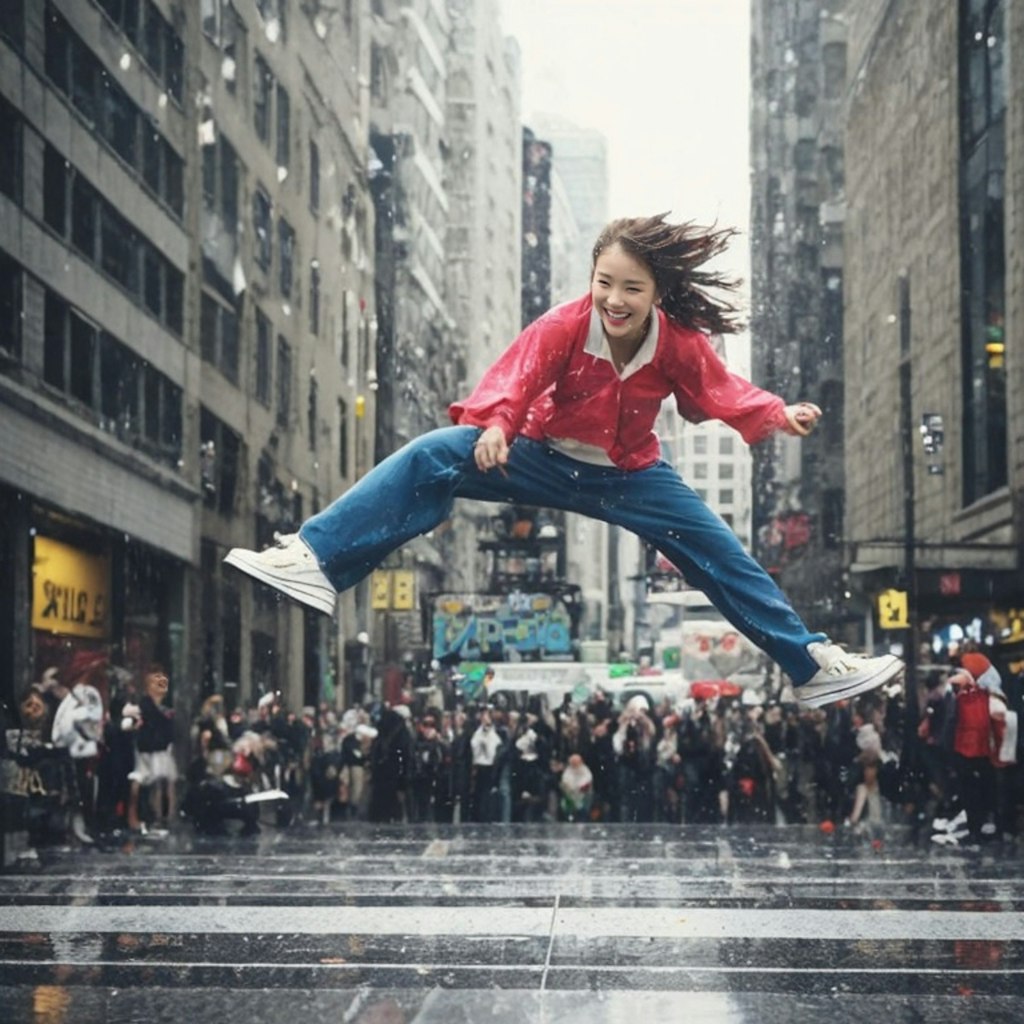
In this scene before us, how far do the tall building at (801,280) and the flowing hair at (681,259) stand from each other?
44.3 metres

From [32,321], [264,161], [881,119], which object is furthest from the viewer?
[881,119]

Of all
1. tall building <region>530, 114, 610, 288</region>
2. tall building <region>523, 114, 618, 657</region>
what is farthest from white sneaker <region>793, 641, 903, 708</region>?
tall building <region>530, 114, 610, 288</region>

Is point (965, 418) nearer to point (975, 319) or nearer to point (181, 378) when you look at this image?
point (975, 319)

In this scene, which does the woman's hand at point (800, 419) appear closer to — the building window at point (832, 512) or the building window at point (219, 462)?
the building window at point (219, 462)

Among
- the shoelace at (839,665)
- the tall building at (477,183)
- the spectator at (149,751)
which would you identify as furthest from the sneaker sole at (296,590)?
the tall building at (477,183)

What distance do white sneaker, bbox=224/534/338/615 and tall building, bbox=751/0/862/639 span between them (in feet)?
147

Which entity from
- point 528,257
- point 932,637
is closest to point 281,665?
point 932,637

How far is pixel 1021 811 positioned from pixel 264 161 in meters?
22.7

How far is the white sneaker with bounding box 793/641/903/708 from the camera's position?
19.6 feet

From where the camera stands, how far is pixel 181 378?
3003cm

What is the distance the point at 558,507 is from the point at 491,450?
0.56m

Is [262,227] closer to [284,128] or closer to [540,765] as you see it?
[284,128]

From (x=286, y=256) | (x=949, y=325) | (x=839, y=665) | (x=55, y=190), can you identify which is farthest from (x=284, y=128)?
(x=839, y=665)

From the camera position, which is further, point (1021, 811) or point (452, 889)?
point (1021, 811)
